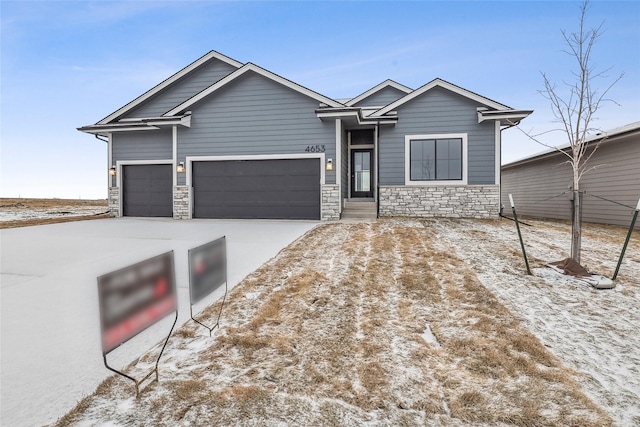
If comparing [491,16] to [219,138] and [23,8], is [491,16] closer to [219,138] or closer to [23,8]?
[219,138]

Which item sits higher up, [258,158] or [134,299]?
[258,158]

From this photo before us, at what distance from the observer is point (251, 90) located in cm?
1198

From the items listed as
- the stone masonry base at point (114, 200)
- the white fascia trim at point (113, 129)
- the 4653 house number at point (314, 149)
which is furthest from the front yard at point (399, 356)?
the stone masonry base at point (114, 200)

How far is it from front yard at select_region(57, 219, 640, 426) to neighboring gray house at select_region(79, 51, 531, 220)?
23.1ft

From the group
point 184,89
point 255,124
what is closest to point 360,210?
point 255,124

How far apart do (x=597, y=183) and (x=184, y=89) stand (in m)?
18.6

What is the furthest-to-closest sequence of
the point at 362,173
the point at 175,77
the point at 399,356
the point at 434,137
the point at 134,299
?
the point at 175,77, the point at 362,173, the point at 434,137, the point at 399,356, the point at 134,299

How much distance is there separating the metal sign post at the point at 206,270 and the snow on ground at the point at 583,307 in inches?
122

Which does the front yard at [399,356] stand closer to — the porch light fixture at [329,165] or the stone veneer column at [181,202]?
the porch light fixture at [329,165]

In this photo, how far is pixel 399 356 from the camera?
8.51 ft

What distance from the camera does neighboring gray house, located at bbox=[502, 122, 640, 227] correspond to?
11.0m

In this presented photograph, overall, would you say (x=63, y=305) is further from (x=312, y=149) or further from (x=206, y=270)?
(x=312, y=149)

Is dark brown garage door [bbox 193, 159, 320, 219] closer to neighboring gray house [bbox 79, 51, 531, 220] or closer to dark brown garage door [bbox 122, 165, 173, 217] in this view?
neighboring gray house [bbox 79, 51, 531, 220]

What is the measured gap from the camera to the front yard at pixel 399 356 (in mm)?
1936
